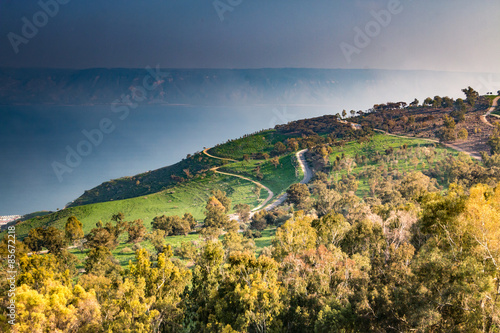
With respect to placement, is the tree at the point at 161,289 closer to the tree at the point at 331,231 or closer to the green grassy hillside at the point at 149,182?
the tree at the point at 331,231

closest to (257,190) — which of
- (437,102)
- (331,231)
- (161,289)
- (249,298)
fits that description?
(331,231)

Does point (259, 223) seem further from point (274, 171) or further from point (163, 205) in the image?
point (274, 171)

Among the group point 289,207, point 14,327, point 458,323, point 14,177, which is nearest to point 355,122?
point 289,207

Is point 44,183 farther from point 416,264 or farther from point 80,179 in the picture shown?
point 416,264

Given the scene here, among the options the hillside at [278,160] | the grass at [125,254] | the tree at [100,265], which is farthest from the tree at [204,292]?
the hillside at [278,160]

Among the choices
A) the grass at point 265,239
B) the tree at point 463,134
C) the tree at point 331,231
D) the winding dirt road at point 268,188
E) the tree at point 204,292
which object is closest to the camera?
the tree at point 204,292

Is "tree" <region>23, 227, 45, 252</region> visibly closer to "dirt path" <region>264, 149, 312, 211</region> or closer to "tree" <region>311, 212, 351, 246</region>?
"tree" <region>311, 212, 351, 246</region>
